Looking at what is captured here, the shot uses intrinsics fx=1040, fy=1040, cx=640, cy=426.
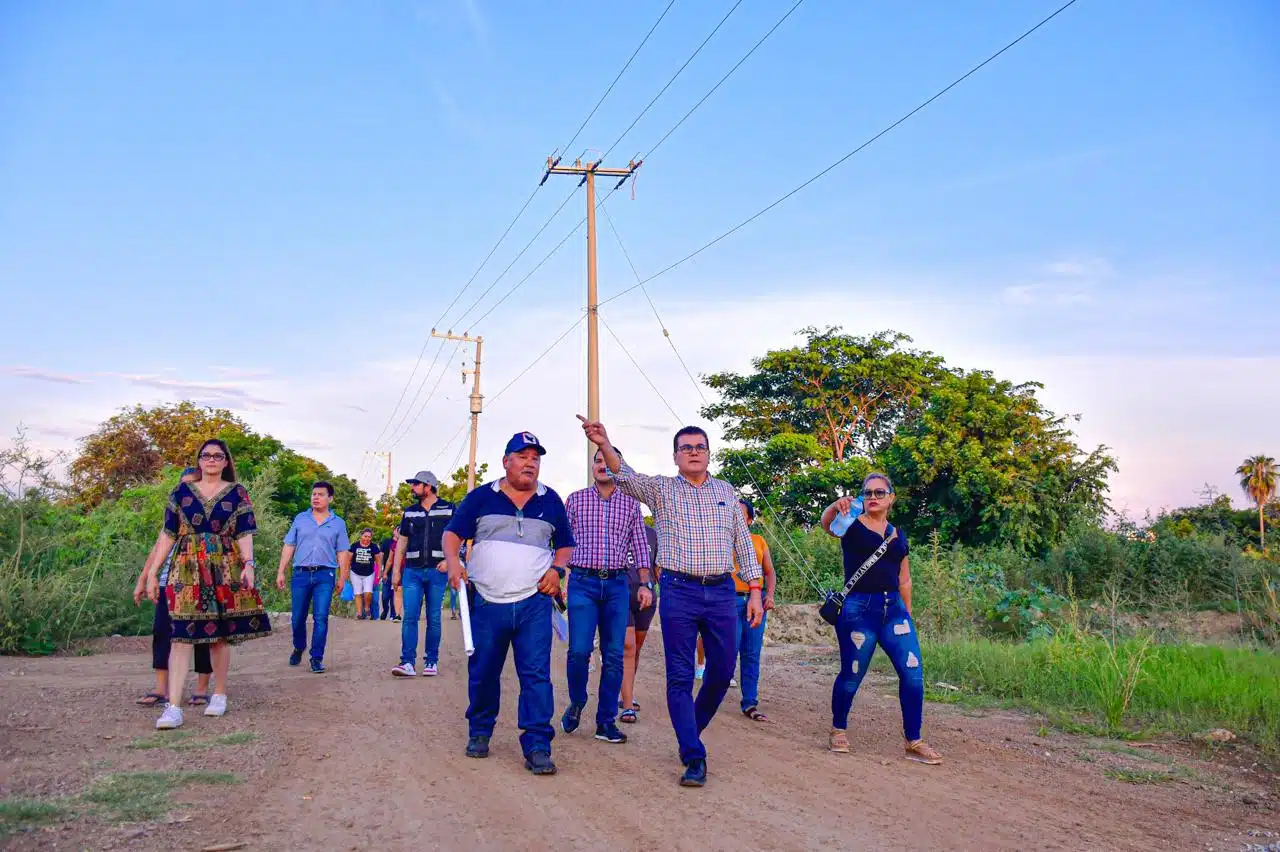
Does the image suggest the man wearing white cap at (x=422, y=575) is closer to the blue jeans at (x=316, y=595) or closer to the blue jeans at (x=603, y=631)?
the blue jeans at (x=316, y=595)

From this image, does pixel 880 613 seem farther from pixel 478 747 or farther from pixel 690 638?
pixel 478 747

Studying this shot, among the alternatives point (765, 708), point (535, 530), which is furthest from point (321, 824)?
point (765, 708)

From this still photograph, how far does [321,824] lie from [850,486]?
31.8 metres

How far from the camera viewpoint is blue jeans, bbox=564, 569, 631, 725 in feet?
24.5

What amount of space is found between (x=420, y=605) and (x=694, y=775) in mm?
5233

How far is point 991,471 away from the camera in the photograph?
28266 millimetres

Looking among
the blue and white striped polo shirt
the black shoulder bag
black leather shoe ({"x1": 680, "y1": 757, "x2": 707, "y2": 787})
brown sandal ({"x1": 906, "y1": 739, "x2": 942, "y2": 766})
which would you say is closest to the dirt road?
black leather shoe ({"x1": 680, "y1": 757, "x2": 707, "y2": 787})

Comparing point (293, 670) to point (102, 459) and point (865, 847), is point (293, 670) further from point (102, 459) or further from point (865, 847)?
point (102, 459)

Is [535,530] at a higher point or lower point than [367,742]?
higher

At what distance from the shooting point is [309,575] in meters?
10.9

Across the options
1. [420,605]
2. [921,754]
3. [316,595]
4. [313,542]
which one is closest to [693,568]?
[921,754]

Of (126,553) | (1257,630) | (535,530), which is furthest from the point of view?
(126,553)

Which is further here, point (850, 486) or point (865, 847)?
point (850, 486)

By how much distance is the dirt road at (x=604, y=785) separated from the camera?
497cm
